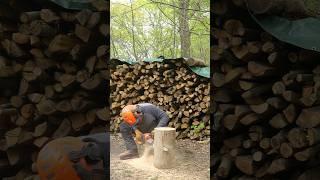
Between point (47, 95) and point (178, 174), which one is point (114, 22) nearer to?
point (178, 174)

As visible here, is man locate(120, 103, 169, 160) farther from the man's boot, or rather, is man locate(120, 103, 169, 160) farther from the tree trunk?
the tree trunk

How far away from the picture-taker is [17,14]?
275 centimetres

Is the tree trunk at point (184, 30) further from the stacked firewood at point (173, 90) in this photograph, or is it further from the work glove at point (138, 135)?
the work glove at point (138, 135)

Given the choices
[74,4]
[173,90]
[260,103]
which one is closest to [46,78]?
[74,4]

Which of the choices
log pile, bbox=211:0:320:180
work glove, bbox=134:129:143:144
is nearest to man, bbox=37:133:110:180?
log pile, bbox=211:0:320:180

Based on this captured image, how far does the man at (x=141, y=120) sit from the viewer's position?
4805 millimetres

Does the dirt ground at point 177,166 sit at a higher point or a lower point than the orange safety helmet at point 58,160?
lower

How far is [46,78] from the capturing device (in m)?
2.74

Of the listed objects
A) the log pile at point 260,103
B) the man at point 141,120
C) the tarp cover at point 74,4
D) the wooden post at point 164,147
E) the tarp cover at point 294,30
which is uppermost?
the tarp cover at point 74,4

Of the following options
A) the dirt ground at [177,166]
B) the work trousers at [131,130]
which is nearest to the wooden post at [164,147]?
the dirt ground at [177,166]

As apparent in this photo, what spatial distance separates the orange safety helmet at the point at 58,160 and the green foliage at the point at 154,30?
22.0 ft

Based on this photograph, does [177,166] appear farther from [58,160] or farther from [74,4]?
[74,4]

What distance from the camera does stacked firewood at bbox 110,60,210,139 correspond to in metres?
5.57

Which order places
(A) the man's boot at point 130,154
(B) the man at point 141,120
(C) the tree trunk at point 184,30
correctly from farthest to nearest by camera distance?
(C) the tree trunk at point 184,30 < (A) the man's boot at point 130,154 < (B) the man at point 141,120
